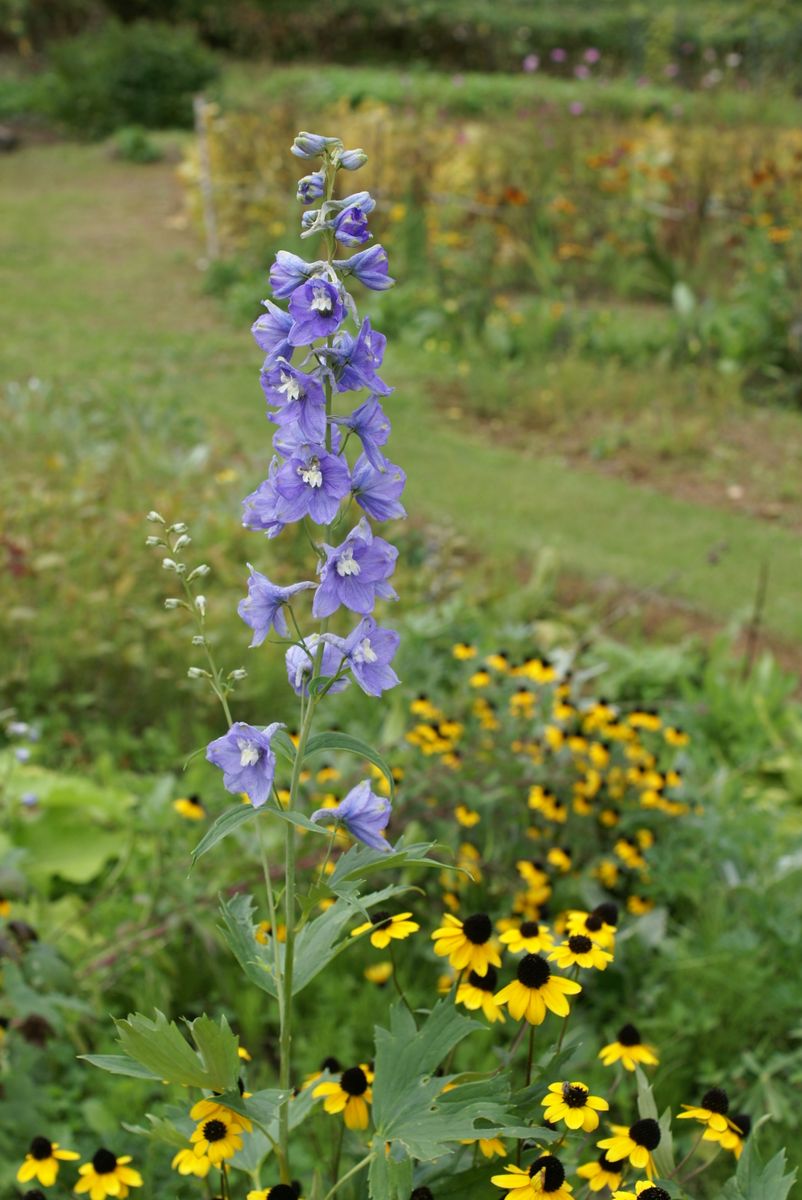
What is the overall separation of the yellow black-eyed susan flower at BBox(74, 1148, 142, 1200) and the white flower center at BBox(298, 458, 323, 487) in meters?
0.93

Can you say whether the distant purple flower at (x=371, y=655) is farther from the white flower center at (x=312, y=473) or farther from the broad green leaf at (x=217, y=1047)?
the broad green leaf at (x=217, y=1047)

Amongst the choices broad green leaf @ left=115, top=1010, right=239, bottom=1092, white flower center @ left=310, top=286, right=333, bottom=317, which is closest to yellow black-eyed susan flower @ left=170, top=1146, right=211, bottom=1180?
broad green leaf @ left=115, top=1010, right=239, bottom=1092

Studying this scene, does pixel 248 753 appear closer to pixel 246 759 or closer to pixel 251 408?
pixel 246 759

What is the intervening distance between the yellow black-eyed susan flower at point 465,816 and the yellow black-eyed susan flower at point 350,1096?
121 cm

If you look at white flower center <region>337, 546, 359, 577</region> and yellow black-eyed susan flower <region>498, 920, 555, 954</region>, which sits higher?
white flower center <region>337, 546, 359, 577</region>

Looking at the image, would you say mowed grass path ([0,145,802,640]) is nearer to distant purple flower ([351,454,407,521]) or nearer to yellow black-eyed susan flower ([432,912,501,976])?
yellow black-eyed susan flower ([432,912,501,976])

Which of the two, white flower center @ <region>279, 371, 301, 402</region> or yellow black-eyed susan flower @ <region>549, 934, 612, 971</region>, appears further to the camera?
yellow black-eyed susan flower @ <region>549, 934, 612, 971</region>

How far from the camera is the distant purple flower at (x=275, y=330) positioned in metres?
1.45

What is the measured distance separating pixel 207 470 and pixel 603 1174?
4.58 metres

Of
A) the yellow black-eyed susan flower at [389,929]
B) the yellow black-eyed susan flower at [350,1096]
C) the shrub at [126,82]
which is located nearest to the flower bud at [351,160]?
the yellow black-eyed susan flower at [389,929]

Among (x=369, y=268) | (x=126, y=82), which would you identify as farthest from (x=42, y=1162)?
(x=126, y=82)

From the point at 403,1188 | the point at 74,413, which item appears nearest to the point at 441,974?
the point at 403,1188

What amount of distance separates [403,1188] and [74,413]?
5.16 metres

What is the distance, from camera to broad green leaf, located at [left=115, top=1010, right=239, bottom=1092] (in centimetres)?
140
